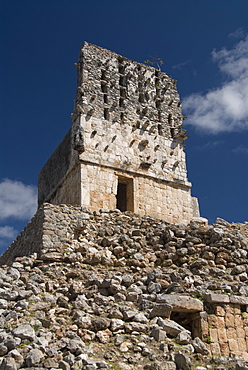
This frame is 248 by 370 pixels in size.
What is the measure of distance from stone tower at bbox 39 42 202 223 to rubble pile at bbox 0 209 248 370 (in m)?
2.80

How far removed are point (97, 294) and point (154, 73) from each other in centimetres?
1110

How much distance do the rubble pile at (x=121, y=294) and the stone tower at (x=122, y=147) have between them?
9.17 ft

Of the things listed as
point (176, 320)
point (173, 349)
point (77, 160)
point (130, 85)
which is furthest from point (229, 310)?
point (130, 85)

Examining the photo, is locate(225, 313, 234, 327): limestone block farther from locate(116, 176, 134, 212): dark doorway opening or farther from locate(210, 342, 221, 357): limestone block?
locate(116, 176, 134, 212): dark doorway opening

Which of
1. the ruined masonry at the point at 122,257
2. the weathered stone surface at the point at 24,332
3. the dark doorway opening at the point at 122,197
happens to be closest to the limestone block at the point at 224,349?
the ruined masonry at the point at 122,257

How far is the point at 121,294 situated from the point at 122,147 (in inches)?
285

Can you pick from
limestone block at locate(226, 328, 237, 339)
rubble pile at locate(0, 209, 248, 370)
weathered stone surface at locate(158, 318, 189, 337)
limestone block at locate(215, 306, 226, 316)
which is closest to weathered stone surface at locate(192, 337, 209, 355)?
rubble pile at locate(0, 209, 248, 370)

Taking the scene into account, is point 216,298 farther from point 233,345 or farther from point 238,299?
point 233,345

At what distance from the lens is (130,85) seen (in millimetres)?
16781

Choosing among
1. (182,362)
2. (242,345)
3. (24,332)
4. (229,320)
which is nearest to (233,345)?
(242,345)

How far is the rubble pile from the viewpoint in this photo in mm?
7137

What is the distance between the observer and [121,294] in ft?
29.0

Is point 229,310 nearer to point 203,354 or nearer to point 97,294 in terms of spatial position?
point 203,354

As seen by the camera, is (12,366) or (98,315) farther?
(98,315)
